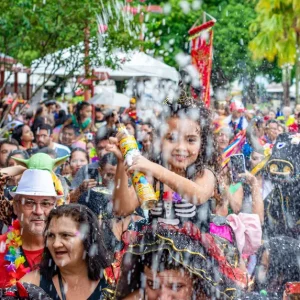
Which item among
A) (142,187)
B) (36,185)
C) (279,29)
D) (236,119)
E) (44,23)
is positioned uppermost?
(279,29)

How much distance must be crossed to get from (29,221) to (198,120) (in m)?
1.41

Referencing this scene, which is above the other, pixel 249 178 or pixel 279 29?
pixel 279 29

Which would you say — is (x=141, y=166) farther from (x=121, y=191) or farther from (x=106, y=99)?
(x=106, y=99)

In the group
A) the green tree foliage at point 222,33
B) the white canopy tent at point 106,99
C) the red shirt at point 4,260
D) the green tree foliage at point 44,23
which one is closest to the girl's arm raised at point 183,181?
the red shirt at point 4,260

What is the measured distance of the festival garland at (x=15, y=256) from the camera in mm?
5219

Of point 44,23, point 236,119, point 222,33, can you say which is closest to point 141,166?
point 44,23

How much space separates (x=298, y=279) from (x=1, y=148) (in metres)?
5.28

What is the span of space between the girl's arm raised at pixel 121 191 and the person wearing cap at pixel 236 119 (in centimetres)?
816

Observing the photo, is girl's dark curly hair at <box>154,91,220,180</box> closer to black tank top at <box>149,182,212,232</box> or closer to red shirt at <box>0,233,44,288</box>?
black tank top at <box>149,182,212,232</box>

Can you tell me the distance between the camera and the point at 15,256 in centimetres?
539

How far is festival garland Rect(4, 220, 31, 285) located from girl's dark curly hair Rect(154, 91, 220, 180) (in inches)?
46.5

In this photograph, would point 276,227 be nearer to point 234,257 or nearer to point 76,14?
point 234,257

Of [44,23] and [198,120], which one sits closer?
[198,120]

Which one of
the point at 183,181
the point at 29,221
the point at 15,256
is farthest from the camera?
the point at 29,221
